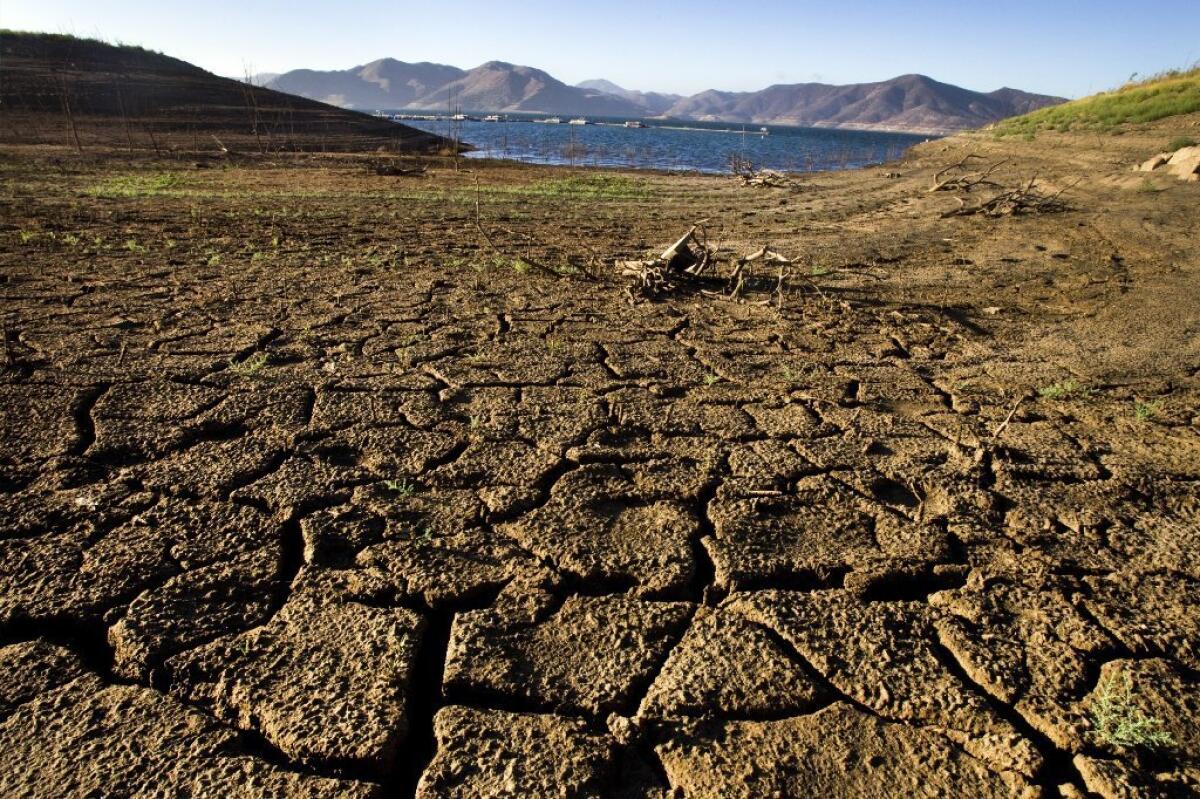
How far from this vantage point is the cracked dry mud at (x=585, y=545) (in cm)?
152

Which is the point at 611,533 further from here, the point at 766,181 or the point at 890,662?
the point at 766,181

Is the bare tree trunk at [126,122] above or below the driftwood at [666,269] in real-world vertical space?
above

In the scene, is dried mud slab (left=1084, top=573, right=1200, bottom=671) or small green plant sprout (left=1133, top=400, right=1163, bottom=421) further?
small green plant sprout (left=1133, top=400, right=1163, bottom=421)

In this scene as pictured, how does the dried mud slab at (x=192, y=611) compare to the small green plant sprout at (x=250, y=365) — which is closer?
the dried mud slab at (x=192, y=611)

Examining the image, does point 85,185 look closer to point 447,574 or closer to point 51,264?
point 51,264

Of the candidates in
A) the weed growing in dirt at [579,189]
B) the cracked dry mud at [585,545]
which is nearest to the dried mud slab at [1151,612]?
the cracked dry mud at [585,545]

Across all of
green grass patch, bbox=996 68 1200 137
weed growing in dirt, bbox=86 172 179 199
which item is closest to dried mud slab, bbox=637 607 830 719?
weed growing in dirt, bbox=86 172 179 199

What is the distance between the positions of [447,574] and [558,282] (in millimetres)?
3767

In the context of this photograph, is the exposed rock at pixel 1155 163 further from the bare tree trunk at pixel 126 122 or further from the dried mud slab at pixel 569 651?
the bare tree trunk at pixel 126 122

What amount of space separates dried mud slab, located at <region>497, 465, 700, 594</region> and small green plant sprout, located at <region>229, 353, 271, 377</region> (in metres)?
1.89

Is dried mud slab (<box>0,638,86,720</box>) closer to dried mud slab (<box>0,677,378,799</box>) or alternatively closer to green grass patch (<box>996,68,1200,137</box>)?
dried mud slab (<box>0,677,378,799</box>)

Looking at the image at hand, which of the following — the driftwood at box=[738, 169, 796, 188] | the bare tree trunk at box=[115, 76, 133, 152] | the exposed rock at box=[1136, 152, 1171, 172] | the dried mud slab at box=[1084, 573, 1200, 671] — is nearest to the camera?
the dried mud slab at box=[1084, 573, 1200, 671]

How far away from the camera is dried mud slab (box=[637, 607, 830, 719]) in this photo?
163cm

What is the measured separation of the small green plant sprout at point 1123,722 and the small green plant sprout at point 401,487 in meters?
2.10
